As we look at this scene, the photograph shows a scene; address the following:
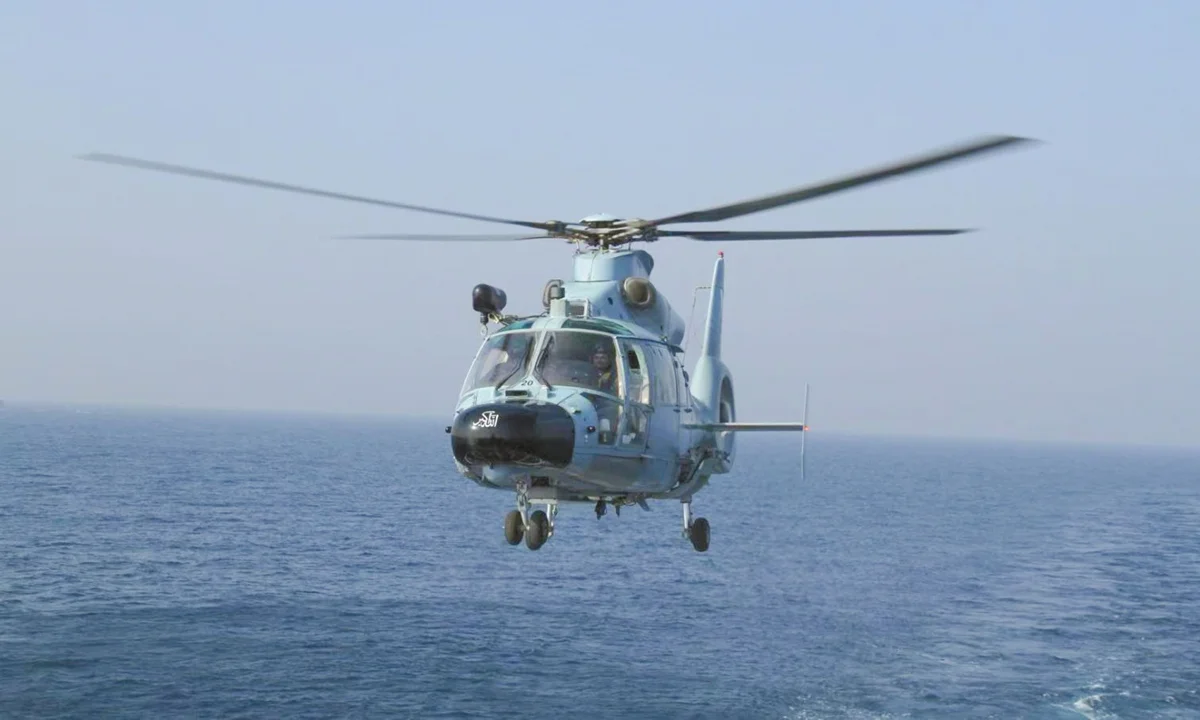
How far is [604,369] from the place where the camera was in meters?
18.3

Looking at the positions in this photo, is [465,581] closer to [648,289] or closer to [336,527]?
[336,527]

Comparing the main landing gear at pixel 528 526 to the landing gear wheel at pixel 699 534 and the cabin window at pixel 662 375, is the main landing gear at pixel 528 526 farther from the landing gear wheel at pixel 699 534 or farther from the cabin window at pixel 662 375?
the landing gear wheel at pixel 699 534

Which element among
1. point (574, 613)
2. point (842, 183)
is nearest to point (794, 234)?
point (842, 183)

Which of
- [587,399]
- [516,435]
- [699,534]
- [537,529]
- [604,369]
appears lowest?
[699,534]

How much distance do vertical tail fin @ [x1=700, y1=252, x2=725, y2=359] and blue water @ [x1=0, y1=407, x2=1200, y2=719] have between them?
33336 mm

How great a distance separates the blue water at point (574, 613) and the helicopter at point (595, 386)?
37.0 metres

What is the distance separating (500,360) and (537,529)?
110 inches

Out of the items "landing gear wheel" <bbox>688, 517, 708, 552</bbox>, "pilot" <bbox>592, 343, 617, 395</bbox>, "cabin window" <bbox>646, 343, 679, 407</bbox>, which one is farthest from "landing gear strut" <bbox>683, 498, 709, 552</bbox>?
"pilot" <bbox>592, 343, 617, 395</bbox>

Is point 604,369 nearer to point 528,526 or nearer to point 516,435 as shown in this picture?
point 516,435

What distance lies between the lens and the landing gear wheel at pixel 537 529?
18.0m

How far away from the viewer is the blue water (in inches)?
2221

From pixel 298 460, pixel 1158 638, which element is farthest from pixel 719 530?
pixel 298 460

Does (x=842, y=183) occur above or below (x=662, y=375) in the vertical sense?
above

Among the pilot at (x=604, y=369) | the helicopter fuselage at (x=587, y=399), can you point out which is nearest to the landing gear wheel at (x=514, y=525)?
the helicopter fuselage at (x=587, y=399)
